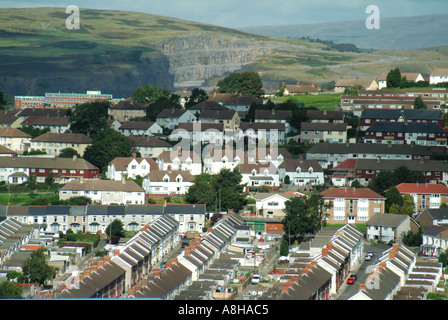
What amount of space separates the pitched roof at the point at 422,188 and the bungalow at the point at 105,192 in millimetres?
19523

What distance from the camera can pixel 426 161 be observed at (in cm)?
6581

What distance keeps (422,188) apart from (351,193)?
5896mm

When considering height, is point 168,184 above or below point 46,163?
below

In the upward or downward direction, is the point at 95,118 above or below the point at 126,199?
above

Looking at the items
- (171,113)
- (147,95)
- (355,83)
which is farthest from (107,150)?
(355,83)

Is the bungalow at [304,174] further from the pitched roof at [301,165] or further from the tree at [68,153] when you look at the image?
the tree at [68,153]

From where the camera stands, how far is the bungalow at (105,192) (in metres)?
60.5

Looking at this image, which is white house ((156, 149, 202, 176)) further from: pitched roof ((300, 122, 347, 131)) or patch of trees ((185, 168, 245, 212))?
pitched roof ((300, 122, 347, 131))

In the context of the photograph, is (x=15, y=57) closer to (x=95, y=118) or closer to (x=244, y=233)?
(x=95, y=118)

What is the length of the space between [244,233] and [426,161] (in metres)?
21.0

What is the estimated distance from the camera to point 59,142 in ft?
251

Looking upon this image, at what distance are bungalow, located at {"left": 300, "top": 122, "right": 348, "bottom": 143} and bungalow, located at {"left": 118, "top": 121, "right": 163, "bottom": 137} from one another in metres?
14.7

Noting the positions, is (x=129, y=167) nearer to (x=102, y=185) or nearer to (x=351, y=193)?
(x=102, y=185)

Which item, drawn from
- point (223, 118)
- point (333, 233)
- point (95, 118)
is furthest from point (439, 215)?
point (95, 118)
